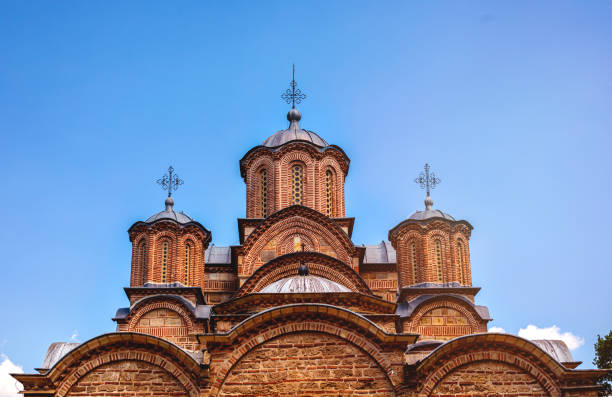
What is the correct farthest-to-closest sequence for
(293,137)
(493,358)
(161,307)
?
1. (293,137)
2. (161,307)
3. (493,358)

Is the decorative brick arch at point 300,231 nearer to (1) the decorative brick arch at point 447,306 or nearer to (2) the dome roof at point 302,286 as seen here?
(1) the decorative brick arch at point 447,306

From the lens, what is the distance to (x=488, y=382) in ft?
38.5

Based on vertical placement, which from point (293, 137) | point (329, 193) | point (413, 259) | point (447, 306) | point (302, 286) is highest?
point (293, 137)

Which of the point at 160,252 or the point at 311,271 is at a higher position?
the point at 160,252

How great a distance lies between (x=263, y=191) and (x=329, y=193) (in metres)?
1.75

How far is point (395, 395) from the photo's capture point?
11531 millimetres

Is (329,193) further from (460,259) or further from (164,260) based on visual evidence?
(164,260)

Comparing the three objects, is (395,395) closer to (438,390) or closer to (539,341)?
(438,390)

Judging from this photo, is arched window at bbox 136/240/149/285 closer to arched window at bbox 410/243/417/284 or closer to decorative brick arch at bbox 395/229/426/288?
decorative brick arch at bbox 395/229/426/288

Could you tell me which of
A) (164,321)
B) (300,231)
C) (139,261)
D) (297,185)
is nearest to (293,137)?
(297,185)

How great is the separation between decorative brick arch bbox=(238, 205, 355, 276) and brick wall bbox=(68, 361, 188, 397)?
22.1 ft

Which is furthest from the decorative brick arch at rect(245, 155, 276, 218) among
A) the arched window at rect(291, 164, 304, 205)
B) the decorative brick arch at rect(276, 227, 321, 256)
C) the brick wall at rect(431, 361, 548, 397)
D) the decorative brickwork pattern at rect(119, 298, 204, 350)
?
the brick wall at rect(431, 361, 548, 397)

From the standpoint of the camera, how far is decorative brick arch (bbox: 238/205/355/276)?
1853cm

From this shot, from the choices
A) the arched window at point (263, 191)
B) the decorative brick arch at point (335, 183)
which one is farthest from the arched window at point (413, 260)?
the arched window at point (263, 191)
